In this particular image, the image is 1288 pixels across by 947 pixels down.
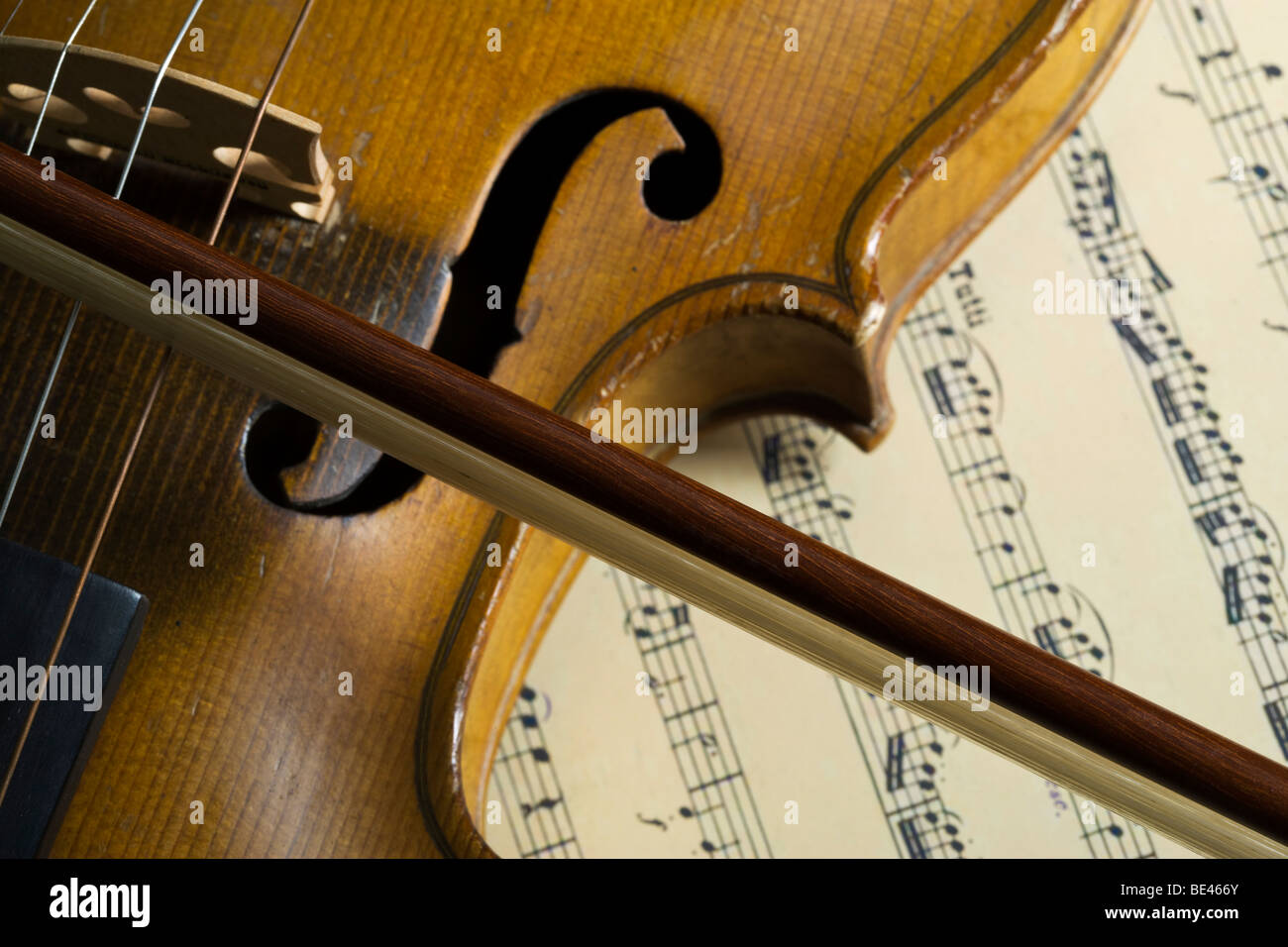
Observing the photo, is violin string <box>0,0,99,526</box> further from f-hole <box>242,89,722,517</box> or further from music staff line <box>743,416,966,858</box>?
music staff line <box>743,416,966,858</box>

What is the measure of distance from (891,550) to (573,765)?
401 millimetres

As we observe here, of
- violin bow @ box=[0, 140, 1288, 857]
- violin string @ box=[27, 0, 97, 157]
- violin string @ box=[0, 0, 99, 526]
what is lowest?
violin bow @ box=[0, 140, 1288, 857]

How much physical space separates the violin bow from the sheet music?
1.79 ft

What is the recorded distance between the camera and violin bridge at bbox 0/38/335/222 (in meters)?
0.88

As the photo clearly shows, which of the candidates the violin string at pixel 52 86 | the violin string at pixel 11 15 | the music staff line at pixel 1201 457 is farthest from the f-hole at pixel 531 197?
the music staff line at pixel 1201 457

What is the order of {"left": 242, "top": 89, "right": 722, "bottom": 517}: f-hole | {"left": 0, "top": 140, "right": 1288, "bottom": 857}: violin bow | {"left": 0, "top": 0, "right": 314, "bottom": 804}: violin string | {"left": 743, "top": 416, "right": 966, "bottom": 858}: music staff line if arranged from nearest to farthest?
{"left": 0, "top": 140, "right": 1288, "bottom": 857}: violin bow
{"left": 0, "top": 0, "right": 314, "bottom": 804}: violin string
{"left": 242, "top": 89, "right": 722, "bottom": 517}: f-hole
{"left": 743, "top": 416, "right": 966, "bottom": 858}: music staff line

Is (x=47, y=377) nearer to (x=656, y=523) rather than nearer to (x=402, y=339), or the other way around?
(x=402, y=339)

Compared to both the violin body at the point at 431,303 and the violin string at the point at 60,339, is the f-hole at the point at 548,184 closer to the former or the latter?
the violin body at the point at 431,303

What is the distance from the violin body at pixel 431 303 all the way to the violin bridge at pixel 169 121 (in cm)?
3

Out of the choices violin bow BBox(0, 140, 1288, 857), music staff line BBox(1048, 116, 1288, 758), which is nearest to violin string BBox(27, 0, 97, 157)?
violin bow BBox(0, 140, 1288, 857)

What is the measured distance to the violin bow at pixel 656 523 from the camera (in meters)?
0.66

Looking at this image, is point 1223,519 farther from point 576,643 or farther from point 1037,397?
point 576,643

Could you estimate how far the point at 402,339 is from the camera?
30.2 inches
